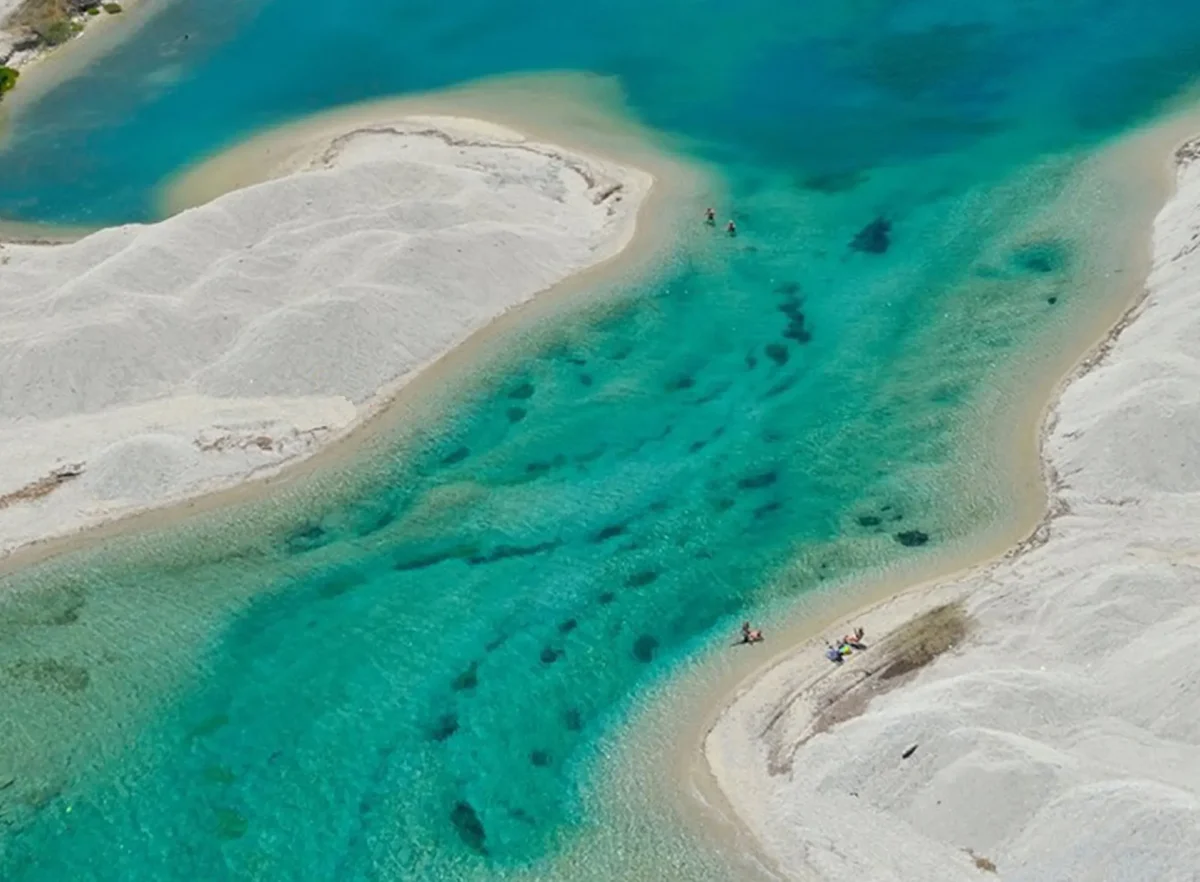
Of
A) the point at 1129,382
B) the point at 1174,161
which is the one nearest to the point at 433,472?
the point at 1129,382

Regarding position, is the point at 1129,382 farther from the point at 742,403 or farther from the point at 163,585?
the point at 163,585

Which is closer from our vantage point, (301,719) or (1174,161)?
(301,719)

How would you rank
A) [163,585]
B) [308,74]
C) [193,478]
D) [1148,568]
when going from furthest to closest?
[308,74]
[193,478]
[163,585]
[1148,568]

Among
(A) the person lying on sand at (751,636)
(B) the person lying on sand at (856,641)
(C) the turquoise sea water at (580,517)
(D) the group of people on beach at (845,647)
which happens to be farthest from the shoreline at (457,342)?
(B) the person lying on sand at (856,641)

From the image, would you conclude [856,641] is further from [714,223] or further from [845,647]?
[714,223]

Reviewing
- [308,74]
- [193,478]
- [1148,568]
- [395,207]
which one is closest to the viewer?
[1148,568]

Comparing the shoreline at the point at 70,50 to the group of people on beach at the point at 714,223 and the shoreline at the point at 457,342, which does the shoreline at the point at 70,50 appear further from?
the group of people on beach at the point at 714,223

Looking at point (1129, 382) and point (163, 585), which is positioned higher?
point (1129, 382)

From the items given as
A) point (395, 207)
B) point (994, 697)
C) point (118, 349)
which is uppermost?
point (395, 207)

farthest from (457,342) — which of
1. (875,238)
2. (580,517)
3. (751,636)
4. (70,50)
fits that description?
(70,50)
